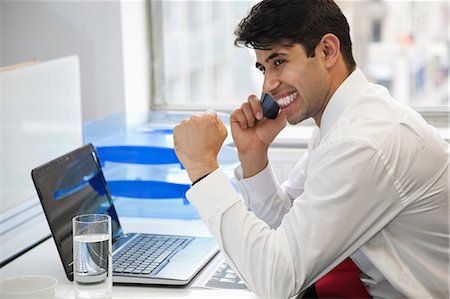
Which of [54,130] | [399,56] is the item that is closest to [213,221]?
[54,130]

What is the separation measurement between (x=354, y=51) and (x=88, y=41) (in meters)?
0.88

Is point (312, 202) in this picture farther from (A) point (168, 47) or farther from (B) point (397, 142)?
(A) point (168, 47)

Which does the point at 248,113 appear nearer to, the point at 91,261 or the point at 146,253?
the point at 146,253

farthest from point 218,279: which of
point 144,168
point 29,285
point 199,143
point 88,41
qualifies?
point 88,41

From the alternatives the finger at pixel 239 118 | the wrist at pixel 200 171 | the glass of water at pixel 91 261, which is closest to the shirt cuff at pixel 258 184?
the finger at pixel 239 118

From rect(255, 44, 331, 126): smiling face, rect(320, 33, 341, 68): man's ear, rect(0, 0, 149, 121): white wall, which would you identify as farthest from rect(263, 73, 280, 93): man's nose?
rect(0, 0, 149, 121): white wall

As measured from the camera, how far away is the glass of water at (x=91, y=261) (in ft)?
4.57

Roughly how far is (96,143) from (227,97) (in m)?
0.64

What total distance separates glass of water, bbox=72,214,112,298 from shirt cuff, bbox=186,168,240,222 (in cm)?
18

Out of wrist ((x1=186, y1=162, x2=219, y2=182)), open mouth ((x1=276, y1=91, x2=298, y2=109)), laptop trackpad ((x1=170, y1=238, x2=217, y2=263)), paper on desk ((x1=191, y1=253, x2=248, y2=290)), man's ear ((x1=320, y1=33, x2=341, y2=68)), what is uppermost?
man's ear ((x1=320, y1=33, x2=341, y2=68))

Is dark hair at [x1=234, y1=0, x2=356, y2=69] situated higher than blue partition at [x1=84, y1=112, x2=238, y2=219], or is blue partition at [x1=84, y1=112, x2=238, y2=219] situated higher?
dark hair at [x1=234, y1=0, x2=356, y2=69]

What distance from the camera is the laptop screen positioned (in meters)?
1.62

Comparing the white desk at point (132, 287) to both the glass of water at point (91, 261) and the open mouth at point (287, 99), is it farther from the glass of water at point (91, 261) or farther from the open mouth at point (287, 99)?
the open mouth at point (287, 99)

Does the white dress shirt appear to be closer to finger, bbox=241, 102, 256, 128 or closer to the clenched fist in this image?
the clenched fist
